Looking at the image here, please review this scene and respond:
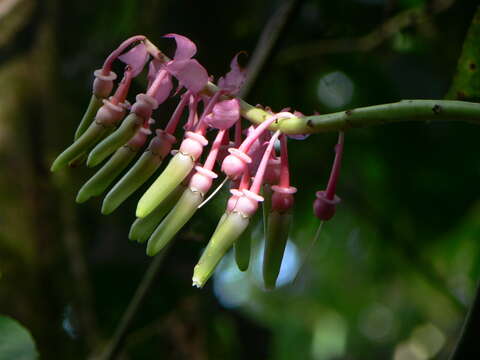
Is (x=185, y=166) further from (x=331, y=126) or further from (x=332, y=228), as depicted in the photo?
(x=332, y=228)

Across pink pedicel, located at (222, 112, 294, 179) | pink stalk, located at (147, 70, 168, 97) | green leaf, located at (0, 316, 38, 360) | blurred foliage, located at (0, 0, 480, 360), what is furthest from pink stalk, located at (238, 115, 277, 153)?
blurred foliage, located at (0, 0, 480, 360)

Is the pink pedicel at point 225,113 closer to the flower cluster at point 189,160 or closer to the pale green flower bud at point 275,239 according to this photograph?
the flower cluster at point 189,160

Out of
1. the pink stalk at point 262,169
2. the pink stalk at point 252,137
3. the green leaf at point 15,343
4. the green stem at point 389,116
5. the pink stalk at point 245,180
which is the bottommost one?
the green leaf at point 15,343

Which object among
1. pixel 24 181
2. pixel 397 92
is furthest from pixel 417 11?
pixel 24 181

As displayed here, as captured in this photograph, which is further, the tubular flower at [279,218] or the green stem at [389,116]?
the tubular flower at [279,218]

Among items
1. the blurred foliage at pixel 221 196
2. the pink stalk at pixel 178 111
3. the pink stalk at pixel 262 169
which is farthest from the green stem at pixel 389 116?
the blurred foliage at pixel 221 196

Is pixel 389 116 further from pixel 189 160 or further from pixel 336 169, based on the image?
pixel 189 160
